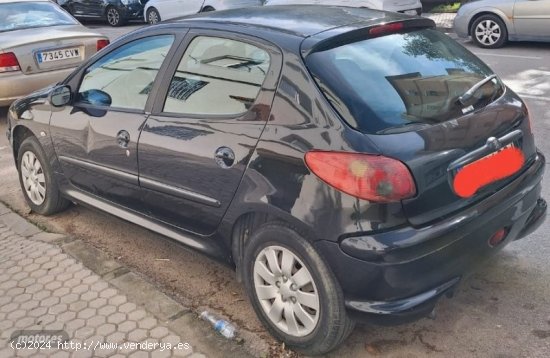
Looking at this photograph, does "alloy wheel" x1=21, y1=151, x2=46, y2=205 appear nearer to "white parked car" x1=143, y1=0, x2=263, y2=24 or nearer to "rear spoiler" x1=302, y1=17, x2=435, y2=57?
"rear spoiler" x1=302, y1=17, x2=435, y2=57

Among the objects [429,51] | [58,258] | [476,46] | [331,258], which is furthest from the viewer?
[476,46]

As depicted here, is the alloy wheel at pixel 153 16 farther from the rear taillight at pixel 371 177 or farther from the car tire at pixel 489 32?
the rear taillight at pixel 371 177

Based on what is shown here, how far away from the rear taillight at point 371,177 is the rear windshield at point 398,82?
16 centimetres

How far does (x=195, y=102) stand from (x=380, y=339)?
5.15ft

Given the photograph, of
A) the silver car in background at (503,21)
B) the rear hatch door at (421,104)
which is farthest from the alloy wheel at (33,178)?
the silver car in background at (503,21)

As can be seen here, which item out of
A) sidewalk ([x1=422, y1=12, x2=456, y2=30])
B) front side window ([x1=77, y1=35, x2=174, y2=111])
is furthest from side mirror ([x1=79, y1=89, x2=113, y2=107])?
sidewalk ([x1=422, y1=12, x2=456, y2=30])

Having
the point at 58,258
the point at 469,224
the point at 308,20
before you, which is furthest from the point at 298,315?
the point at 58,258

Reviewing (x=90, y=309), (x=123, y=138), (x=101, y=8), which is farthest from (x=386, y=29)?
(x=101, y=8)

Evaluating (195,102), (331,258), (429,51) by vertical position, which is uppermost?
(429,51)

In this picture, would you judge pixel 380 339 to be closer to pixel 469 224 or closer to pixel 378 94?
pixel 469 224

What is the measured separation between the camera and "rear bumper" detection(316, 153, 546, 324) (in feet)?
7.84

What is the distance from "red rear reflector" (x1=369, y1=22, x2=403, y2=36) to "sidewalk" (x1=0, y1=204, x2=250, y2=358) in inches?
67.8

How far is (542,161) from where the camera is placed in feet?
10.4

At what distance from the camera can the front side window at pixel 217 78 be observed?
9.49 ft
